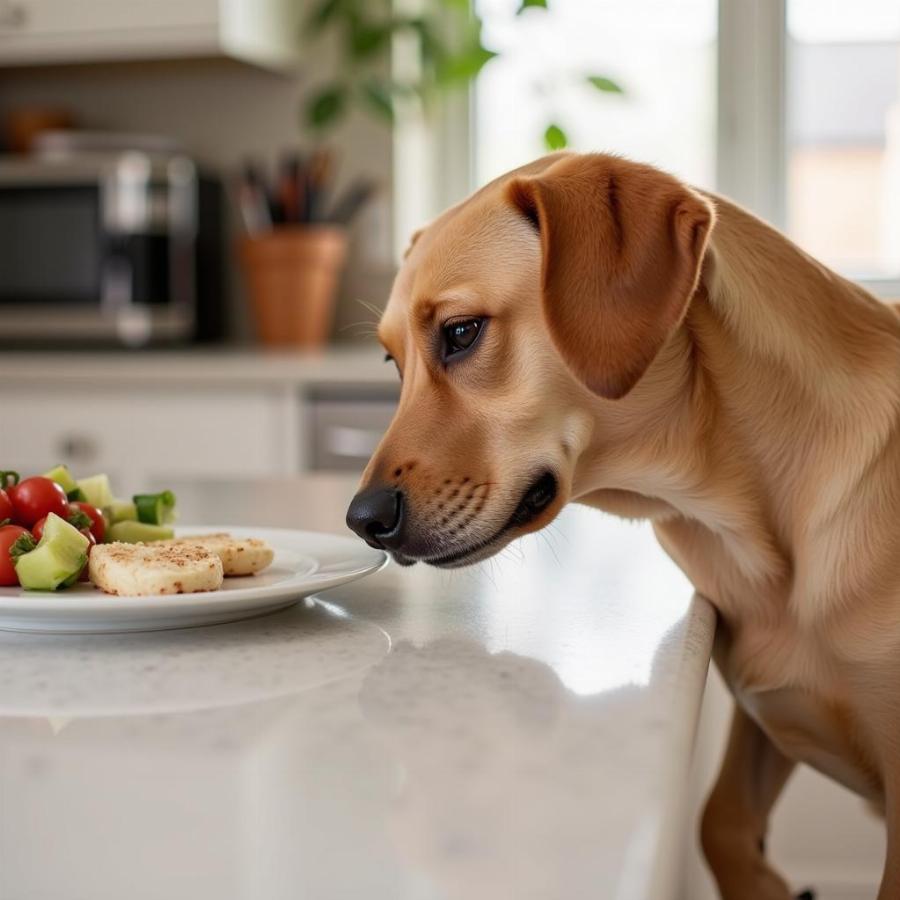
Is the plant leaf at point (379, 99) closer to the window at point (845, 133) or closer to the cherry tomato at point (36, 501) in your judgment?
the window at point (845, 133)

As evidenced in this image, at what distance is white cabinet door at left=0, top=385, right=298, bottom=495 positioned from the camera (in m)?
2.81

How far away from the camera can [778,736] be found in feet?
4.00

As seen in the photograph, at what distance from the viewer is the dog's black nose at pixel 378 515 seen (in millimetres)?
1022

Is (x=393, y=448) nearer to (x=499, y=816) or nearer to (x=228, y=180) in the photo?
(x=499, y=816)

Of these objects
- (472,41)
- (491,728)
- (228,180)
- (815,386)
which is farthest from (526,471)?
(228,180)

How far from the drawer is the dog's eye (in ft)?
5.22

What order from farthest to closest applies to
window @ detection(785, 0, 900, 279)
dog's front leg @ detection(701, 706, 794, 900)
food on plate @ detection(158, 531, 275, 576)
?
window @ detection(785, 0, 900, 279) → dog's front leg @ detection(701, 706, 794, 900) → food on plate @ detection(158, 531, 275, 576)

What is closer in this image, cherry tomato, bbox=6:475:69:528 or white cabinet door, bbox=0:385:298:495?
cherry tomato, bbox=6:475:69:528

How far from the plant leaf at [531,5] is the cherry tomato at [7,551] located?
2555 mm

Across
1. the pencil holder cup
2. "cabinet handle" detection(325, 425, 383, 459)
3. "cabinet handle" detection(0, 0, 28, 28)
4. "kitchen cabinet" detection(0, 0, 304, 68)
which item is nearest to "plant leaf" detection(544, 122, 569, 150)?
the pencil holder cup

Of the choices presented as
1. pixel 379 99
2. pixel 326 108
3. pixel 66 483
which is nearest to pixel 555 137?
pixel 379 99

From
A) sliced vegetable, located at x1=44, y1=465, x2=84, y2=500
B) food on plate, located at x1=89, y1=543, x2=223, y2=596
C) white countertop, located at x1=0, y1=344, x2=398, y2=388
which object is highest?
sliced vegetable, located at x1=44, y1=465, x2=84, y2=500

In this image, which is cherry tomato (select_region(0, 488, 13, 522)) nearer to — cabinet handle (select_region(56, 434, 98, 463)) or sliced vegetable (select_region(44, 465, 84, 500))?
sliced vegetable (select_region(44, 465, 84, 500))

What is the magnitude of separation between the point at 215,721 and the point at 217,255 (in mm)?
2959
